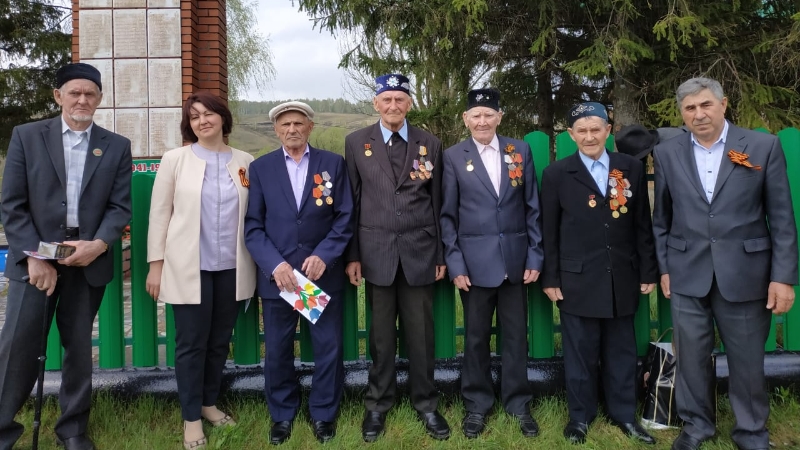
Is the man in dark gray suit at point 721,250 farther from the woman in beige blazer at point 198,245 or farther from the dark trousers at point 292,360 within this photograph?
the woman in beige blazer at point 198,245

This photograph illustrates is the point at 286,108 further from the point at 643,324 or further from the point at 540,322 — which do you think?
the point at 643,324

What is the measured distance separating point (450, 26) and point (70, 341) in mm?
6528

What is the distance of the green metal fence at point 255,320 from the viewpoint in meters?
3.46

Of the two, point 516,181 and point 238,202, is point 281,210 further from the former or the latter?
point 516,181

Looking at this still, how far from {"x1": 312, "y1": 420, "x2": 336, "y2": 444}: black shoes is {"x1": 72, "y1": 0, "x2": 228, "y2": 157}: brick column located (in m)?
4.71

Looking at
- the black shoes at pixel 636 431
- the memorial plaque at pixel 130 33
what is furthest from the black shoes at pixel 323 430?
the memorial plaque at pixel 130 33

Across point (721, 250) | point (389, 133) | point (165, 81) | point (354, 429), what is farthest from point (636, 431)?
point (165, 81)

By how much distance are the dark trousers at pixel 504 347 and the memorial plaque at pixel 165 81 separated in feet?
16.3

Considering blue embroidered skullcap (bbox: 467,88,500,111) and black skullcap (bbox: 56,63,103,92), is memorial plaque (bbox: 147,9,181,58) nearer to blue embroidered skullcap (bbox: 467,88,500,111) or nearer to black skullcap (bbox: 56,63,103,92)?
black skullcap (bbox: 56,63,103,92)

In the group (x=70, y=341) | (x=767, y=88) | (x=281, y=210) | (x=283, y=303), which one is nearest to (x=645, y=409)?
(x=283, y=303)

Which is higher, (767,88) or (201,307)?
(767,88)

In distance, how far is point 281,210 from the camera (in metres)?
3.12

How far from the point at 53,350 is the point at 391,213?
242 cm

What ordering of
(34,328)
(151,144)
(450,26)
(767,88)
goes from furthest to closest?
(450,26) → (767,88) → (151,144) → (34,328)
